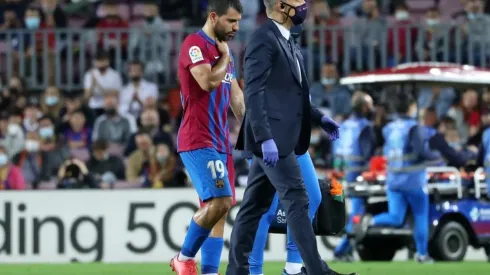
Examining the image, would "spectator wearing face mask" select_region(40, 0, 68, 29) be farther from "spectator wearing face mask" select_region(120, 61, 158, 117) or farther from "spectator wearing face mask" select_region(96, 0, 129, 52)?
"spectator wearing face mask" select_region(120, 61, 158, 117)

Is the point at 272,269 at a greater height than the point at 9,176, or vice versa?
the point at 9,176

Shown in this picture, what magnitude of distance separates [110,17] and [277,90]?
14.7m

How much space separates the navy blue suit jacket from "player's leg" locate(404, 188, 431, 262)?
7.22m

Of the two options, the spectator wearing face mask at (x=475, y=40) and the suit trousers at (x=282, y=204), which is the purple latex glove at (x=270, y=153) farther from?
the spectator wearing face mask at (x=475, y=40)

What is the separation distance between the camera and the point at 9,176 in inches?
843

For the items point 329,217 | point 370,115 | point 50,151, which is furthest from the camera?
point 50,151

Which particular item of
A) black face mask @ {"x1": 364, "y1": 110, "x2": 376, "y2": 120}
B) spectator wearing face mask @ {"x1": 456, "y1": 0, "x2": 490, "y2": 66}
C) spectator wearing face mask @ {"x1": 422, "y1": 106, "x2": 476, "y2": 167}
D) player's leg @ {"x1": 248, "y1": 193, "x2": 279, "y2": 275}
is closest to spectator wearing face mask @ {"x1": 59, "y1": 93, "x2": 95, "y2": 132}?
black face mask @ {"x1": 364, "y1": 110, "x2": 376, "y2": 120}

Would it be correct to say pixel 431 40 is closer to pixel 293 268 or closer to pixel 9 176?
pixel 9 176

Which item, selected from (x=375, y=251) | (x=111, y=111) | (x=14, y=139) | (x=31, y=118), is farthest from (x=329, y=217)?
(x=31, y=118)

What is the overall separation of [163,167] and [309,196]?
9.79 meters

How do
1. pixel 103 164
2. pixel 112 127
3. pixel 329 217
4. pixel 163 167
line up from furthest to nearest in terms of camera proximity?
pixel 112 127, pixel 103 164, pixel 163 167, pixel 329 217

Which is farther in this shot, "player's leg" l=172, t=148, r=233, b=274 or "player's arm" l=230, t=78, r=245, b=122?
"player's arm" l=230, t=78, r=245, b=122

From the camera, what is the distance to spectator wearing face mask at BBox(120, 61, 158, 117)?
23.8m

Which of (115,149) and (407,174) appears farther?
(115,149)
